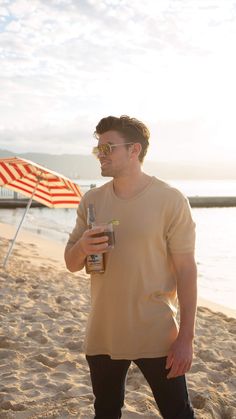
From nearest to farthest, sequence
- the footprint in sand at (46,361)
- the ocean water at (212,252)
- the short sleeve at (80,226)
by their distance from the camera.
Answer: the short sleeve at (80,226) < the footprint in sand at (46,361) < the ocean water at (212,252)

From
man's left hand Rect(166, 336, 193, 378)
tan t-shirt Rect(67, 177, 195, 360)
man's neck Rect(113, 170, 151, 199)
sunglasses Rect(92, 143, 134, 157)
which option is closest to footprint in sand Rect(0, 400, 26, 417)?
tan t-shirt Rect(67, 177, 195, 360)

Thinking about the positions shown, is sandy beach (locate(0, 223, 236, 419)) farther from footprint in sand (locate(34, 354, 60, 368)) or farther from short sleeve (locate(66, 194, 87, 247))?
short sleeve (locate(66, 194, 87, 247))

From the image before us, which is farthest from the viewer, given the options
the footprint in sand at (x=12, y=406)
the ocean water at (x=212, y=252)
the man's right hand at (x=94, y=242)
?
the ocean water at (x=212, y=252)

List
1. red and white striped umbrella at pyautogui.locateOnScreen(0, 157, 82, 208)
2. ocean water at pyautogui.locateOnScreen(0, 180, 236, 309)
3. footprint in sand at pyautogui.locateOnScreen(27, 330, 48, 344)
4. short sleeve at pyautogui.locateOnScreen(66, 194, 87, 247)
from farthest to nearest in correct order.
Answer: ocean water at pyautogui.locateOnScreen(0, 180, 236, 309) < red and white striped umbrella at pyautogui.locateOnScreen(0, 157, 82, 208) < footprint in sand at pyautogui.locateOnScreen(27, 330, 48, 344) < short sleeve at pyautogui.locateOnScreen(66, 194, 87, 247)

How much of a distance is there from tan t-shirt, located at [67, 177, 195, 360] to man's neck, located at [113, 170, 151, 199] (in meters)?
0.06

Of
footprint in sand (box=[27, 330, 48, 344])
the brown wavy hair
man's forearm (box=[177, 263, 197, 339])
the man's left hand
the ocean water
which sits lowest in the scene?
the ocean water

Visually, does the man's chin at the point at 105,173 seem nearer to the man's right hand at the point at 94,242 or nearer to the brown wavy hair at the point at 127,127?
the brown wavy hair at the point at 127,127

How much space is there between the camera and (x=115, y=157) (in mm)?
2498

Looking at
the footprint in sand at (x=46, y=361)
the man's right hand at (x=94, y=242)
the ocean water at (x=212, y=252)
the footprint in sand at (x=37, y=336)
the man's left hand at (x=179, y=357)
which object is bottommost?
the ocean water at (x=212, y=252)

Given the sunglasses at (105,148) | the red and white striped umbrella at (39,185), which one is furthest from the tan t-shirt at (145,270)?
the red and white striped umbrella at (39,185)

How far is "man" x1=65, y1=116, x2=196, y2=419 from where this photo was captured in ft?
7.68

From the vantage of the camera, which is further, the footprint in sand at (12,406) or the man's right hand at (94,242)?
the footprint in sand at (12,406)

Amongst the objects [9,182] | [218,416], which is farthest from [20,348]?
[9,182]

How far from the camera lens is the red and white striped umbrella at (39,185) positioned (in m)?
10.4
